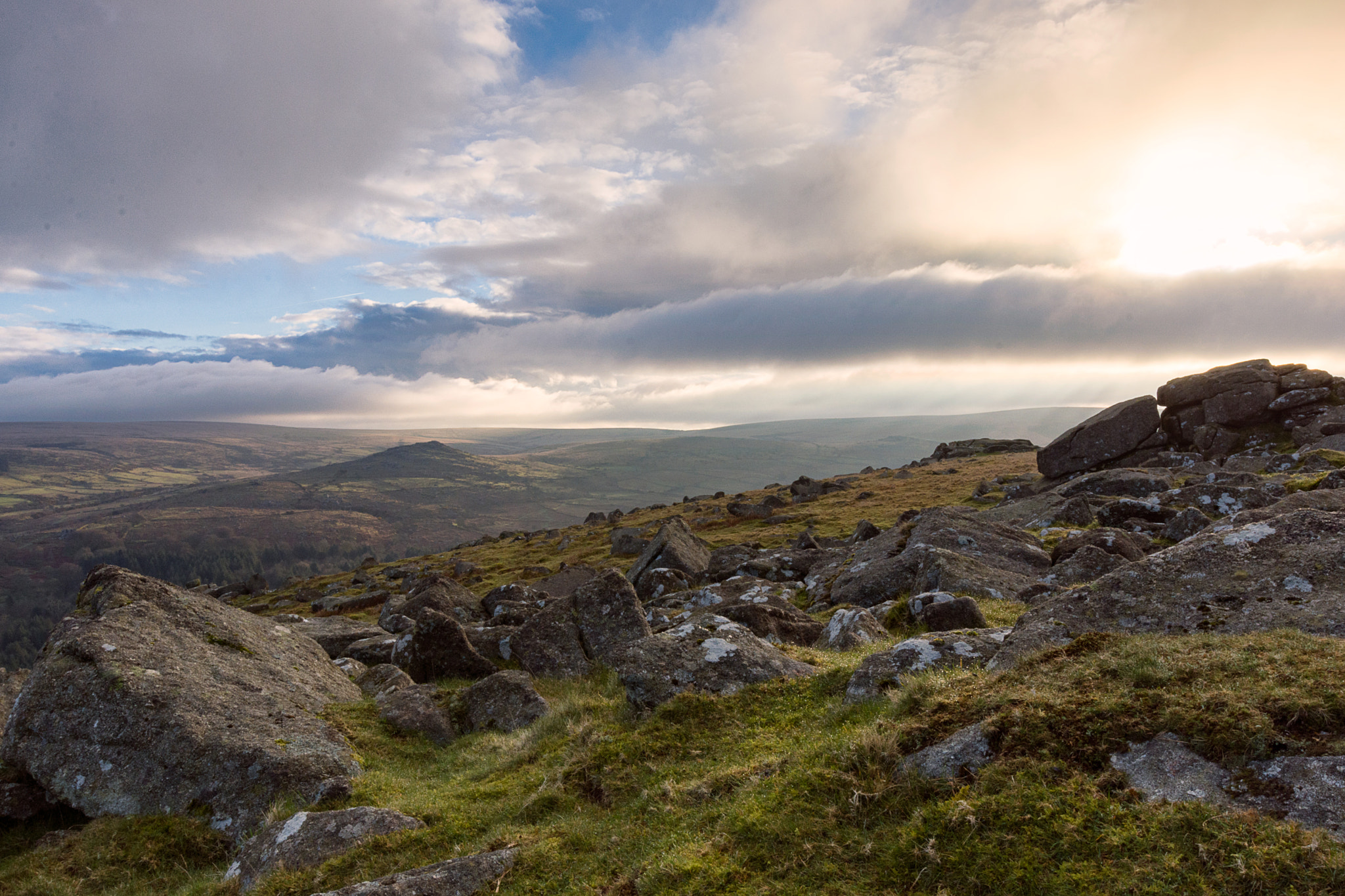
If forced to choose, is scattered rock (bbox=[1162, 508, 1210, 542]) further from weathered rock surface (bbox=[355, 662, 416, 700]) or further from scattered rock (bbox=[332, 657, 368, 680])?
scattered rock (bbox=[332, 657, 368, 680])

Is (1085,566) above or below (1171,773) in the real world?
below

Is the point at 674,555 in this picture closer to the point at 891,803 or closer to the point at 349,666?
the point at 349,666

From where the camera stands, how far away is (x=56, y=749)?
1313cm

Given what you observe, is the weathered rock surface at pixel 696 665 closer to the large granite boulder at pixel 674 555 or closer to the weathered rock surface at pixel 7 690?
the weathered rock surface at pixel 7 690

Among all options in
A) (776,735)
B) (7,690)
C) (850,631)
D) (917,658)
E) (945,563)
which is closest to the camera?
(776,735)

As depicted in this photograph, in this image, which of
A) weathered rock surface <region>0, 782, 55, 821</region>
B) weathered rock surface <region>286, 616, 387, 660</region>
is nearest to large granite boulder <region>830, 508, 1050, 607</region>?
weathered rock surface <region>286, 616, 387, 660</region>

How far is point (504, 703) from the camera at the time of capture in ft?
51.8

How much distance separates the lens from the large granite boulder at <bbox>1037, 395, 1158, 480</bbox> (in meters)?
53.8

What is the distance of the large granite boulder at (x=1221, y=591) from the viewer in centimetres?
988

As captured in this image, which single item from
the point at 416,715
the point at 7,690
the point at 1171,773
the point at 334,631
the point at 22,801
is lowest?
the point at 334,631

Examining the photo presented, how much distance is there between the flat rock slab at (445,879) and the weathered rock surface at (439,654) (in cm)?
1360

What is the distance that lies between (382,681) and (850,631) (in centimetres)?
1370

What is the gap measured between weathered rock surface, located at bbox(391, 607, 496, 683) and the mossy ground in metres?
8.78

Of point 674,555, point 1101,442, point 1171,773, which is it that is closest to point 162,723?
point 1171,773
